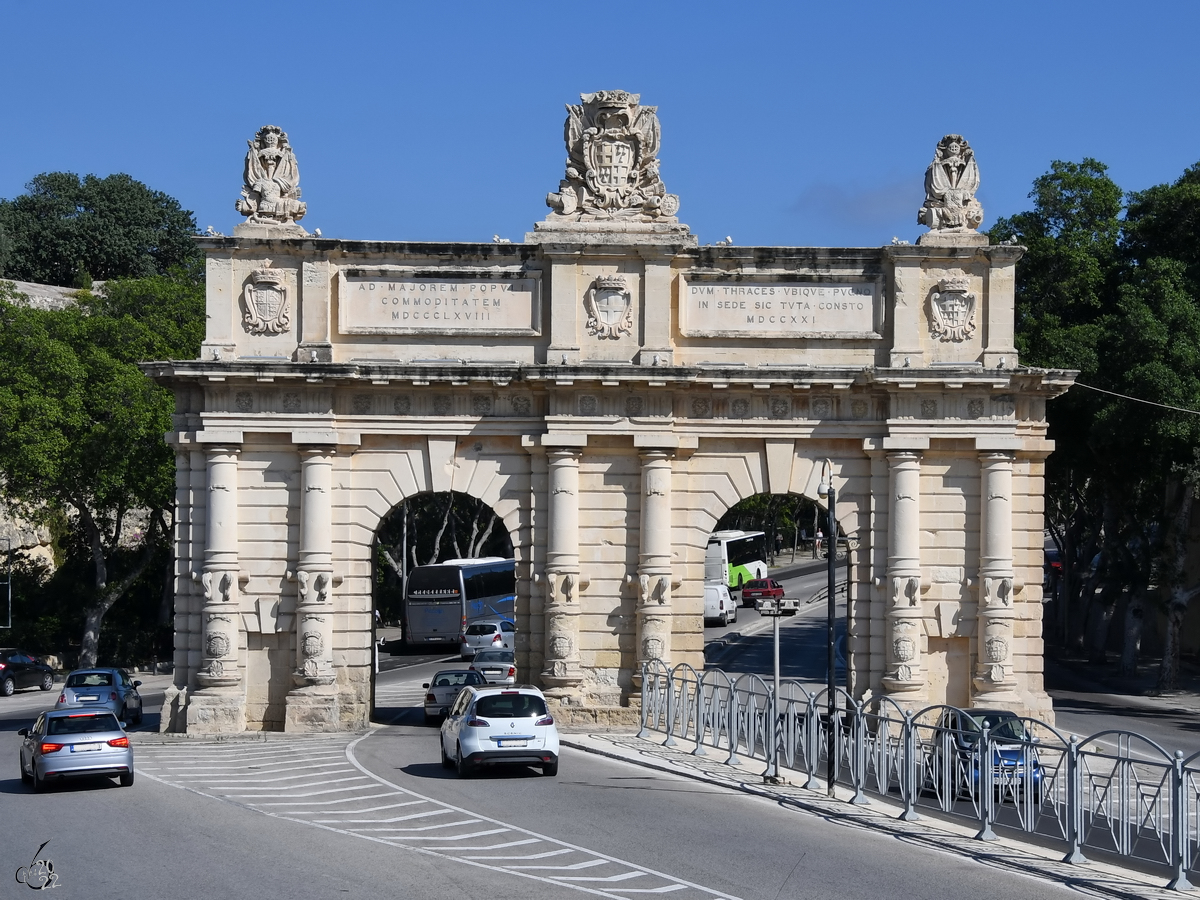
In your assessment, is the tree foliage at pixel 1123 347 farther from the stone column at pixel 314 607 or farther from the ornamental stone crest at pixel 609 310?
the stone column at pixel 314 607

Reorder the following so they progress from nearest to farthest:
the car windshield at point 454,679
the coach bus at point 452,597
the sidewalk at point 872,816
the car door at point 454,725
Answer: the sidewalk at point 872,816 < the car door at point 454,725 < the car windshield at point 454,679 < the coach bus at point 452,597

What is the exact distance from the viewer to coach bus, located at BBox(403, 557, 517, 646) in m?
57.6

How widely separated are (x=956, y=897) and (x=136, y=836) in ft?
34.5

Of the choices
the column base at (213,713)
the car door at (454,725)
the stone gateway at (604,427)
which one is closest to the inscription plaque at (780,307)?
the stone gateway at (604,427)

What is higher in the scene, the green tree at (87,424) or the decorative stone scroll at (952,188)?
the decorative stone scroll at (952,188)

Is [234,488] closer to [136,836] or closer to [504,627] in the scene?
[136,836]

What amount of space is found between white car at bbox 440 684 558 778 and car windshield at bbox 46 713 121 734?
220 inches

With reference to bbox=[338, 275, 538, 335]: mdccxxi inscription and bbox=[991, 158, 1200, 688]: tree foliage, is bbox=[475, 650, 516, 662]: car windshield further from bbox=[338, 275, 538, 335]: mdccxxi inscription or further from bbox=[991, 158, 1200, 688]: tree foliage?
bbox=[991, 158, 1200, 688]: tree foliage

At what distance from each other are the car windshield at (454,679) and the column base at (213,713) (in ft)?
15.8

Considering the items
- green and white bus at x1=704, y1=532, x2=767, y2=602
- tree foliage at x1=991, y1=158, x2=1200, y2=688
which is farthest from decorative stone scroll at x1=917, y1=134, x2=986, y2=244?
green and white bus at x1=704, y1=532, x2=767, y2=602

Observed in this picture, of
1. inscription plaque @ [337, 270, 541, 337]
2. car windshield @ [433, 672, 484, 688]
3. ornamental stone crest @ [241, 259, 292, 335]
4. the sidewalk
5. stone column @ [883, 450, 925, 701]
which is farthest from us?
car windshield @ [433, 672, 484, 688]

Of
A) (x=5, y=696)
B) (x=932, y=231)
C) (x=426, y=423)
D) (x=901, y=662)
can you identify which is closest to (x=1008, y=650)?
(x=901, y=662)

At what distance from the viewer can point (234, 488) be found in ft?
108

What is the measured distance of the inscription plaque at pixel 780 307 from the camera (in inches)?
1332
